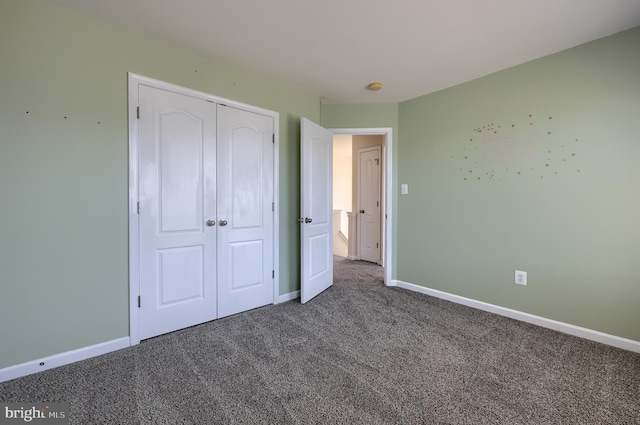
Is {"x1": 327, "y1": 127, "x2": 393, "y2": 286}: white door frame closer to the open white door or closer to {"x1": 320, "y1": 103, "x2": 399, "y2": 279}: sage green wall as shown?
{"x1": 320, "y1": 103, "x2": 399, "y2": 279}: sage green wall

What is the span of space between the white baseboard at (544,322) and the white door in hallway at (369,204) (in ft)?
6.05

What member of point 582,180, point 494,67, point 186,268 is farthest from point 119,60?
point 582,180

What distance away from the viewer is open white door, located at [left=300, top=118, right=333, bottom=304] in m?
2.99

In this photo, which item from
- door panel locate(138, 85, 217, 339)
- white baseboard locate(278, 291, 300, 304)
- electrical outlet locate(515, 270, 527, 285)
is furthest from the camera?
white baseboard locate(278, 291, 300, 304)

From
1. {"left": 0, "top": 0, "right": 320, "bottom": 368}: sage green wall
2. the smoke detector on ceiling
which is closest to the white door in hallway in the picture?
the smoke detector on ceiling

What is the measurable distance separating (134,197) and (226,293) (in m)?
1.17

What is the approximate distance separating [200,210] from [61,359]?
1.35 m

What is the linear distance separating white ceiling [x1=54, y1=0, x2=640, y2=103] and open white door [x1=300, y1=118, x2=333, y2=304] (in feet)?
2.44

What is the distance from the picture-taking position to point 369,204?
5.31 metres

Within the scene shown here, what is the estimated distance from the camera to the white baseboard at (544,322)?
209 cm

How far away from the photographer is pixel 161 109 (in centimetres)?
224

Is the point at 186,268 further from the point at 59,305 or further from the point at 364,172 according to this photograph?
the point at 364,172

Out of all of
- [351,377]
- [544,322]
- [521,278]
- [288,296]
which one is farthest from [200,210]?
[544,322]

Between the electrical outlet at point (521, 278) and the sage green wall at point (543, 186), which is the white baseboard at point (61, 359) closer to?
the sage green wall at point (543, 186)
